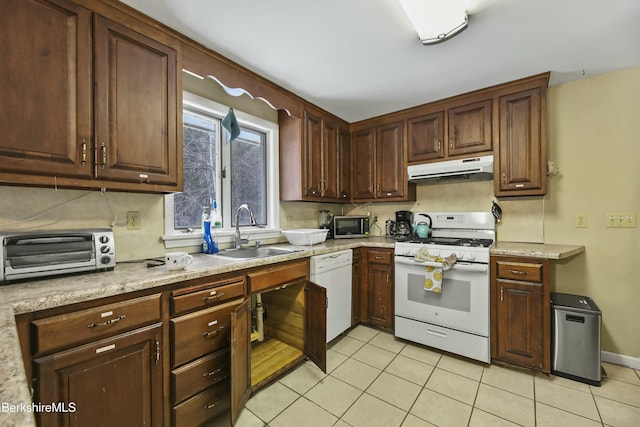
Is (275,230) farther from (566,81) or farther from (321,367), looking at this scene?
(566,81)

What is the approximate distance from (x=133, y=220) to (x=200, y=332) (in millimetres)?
871

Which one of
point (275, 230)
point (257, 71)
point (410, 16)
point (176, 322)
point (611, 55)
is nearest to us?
point (176, 322)

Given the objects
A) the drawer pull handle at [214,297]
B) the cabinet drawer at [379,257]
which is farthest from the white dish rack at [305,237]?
the drawer pull handle at [214,297]

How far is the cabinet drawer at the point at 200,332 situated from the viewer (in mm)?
1415

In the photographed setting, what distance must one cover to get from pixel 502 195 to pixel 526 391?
151cm

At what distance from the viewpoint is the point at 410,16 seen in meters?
1.55

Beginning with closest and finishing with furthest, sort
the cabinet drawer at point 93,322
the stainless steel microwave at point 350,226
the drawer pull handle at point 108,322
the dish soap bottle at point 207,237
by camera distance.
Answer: the cabinet drawer at point 93,322, the drawer pull handle at point 108,322, the dish soap bottle at point 207,237, the stainless steel microwave at point 350,226

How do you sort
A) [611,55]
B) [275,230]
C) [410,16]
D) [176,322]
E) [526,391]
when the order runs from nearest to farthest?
[176,322] → [410,16] → [526,391] → [611,55] → [275,230]

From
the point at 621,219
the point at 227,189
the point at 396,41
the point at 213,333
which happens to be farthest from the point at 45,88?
the point at 621,219

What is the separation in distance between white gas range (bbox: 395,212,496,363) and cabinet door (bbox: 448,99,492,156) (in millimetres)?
668

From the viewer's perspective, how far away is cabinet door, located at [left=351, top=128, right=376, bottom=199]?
3.26 metres

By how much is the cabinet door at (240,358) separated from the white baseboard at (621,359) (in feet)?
9.16

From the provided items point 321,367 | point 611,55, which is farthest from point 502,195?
point 321,367

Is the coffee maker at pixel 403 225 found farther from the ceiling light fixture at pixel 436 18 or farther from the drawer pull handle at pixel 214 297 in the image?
the drawer pull handle at pixel 214 297
